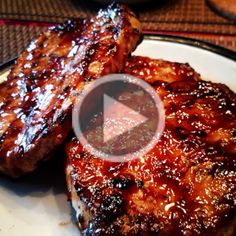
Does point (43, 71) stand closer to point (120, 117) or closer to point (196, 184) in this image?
point (120, 117)

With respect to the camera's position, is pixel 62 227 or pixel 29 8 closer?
pixel 62 227

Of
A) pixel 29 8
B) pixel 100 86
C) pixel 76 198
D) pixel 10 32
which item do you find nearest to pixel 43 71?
pixel 100 86

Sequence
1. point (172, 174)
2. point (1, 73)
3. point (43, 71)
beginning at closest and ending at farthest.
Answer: point (172, 174), point (43, 71), point (1, 73)

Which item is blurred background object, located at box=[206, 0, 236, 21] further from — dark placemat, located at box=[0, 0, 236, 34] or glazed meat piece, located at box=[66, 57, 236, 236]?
glazed meat piece, located at box=[66, 57, 236, 236]
